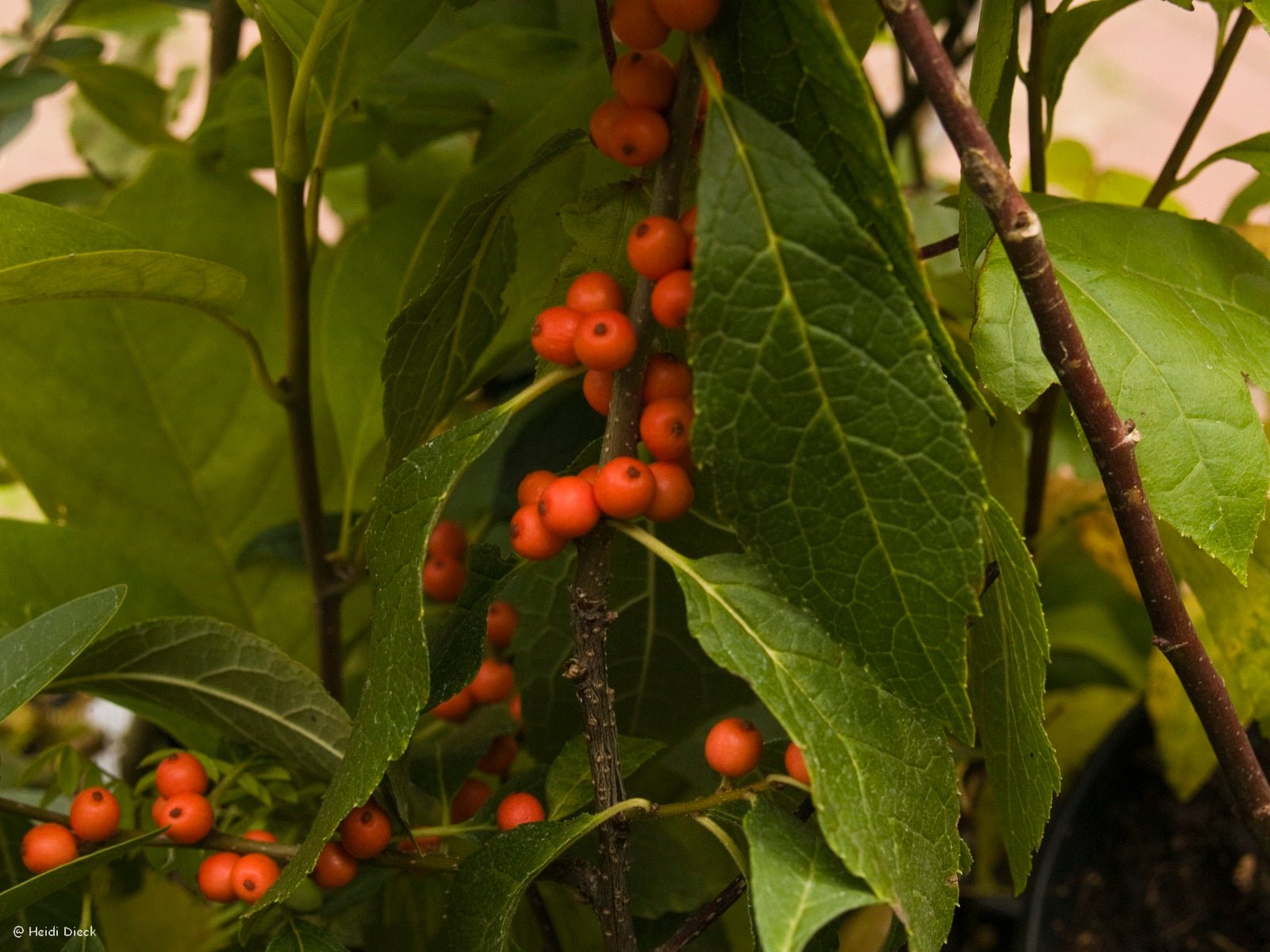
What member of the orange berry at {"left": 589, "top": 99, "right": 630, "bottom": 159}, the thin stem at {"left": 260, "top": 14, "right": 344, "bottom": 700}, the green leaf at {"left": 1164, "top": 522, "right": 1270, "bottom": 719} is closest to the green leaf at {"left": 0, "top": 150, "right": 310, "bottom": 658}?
the thin stem at {"left": 260, "top": 14, "right": 344, "bottom": 700}

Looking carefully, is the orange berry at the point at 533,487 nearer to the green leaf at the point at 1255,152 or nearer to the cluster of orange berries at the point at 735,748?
the cluster of orange berries at the point at 735,748

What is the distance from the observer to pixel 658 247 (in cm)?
26

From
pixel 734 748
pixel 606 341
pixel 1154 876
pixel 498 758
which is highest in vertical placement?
pixel 606 341

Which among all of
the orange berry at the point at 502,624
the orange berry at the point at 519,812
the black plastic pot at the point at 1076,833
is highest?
the orange berry at the point at 519,812

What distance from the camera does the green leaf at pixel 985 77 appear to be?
0.30 metres

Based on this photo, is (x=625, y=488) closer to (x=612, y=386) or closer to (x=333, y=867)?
(x=612, y=386)

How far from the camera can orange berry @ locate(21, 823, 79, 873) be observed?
34 cm

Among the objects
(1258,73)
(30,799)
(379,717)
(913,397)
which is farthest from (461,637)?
(1258,73)

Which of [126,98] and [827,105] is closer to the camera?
[827,105]

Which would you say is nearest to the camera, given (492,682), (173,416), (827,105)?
(827,105)

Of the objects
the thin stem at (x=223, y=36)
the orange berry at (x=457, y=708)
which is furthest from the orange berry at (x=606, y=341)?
the thin stem at (x=223, y=36)

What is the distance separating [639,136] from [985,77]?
100 mm

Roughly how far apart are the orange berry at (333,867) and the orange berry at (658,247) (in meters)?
0.19

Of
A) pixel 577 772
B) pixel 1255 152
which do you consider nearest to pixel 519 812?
pixel 577 772
